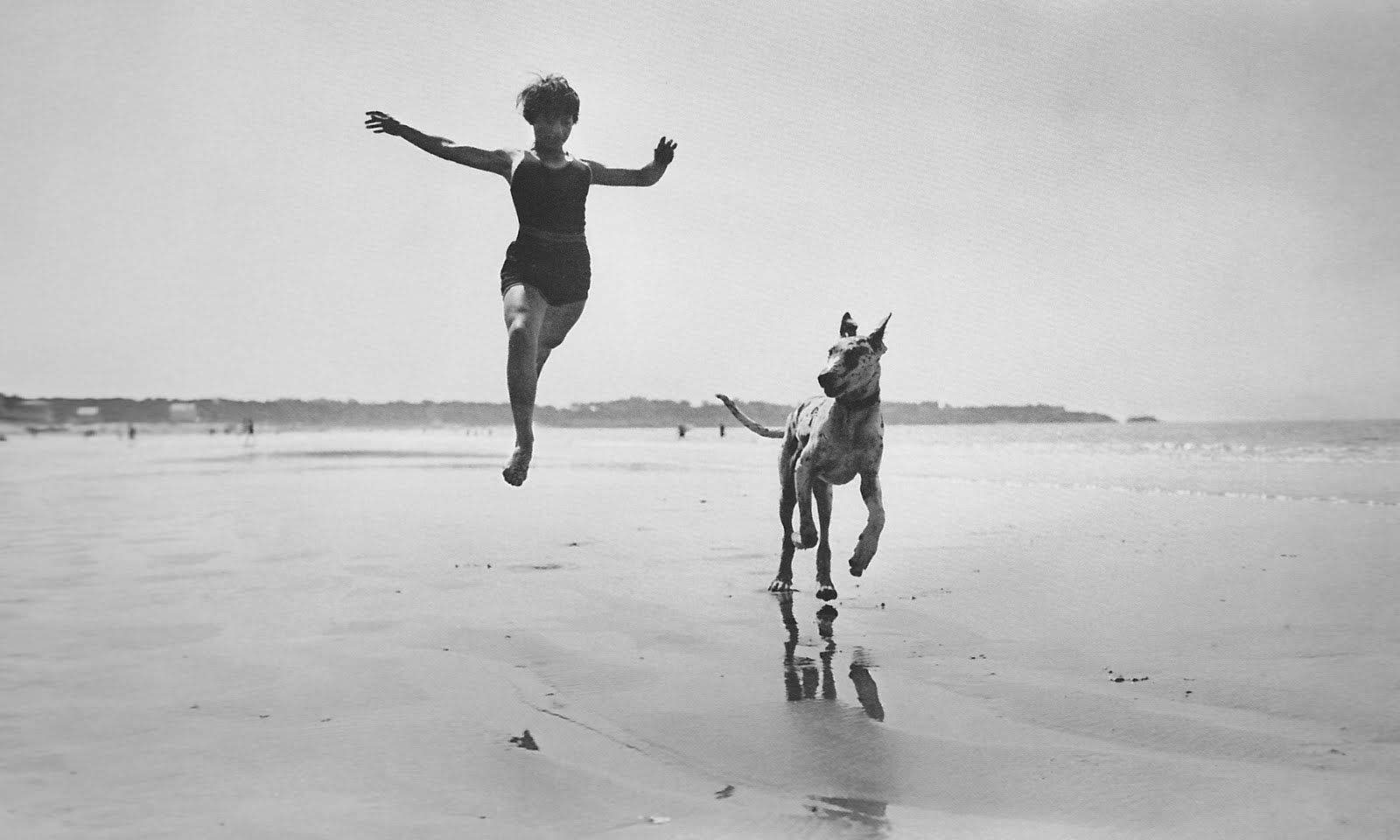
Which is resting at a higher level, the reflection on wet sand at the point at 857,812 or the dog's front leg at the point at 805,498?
the dog's front leg at the point at 805,498

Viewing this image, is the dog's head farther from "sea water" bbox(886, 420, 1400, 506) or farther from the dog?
"sea water" bbox(886, 420, 1400, 506)

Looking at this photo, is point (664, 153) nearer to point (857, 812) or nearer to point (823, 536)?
point (857, 812)

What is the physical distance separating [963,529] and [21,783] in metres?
10.5

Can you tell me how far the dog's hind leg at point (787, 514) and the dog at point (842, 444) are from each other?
1cm

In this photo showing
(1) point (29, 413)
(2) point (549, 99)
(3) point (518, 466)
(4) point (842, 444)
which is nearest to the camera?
(2) point (549, 99)

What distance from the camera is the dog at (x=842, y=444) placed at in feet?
19.4

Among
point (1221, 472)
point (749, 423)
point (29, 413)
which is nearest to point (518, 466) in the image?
point (749, 423)

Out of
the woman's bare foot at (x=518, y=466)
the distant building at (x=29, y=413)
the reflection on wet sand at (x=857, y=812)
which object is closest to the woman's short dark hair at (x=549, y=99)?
the woman's bare foot at (x=518, y=466)

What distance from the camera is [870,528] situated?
236 inches

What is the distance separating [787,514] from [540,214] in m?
4.82

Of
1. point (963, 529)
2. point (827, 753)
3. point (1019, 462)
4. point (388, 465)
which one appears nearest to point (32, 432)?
point (388, 465)

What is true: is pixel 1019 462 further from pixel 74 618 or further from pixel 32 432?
pixel 32 432

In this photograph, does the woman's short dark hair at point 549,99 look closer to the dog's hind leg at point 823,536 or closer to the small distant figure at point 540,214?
the small distant figure at point 540,214

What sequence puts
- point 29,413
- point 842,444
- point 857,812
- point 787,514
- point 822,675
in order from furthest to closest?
point 29,413
point 787,514
point 842,444
point 822,675
point 857,812
